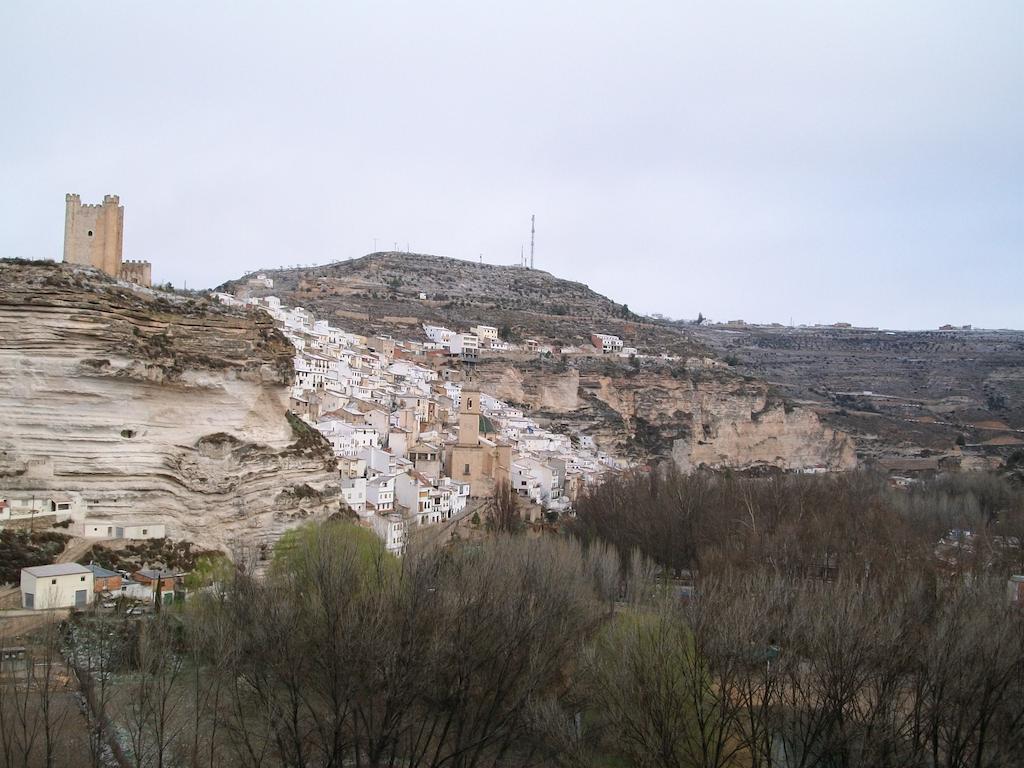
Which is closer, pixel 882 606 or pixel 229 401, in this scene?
pixel 882 606

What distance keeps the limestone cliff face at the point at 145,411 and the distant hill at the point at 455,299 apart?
4242 centimetres

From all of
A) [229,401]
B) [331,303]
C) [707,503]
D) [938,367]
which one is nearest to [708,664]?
[229,401]

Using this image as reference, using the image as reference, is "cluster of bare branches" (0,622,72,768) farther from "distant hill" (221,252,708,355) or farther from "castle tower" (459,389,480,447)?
"distant hill" (221,252,708,355)

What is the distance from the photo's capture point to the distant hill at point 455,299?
66312 millimetres

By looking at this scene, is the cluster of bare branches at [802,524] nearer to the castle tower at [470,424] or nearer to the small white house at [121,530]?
the castle tower at [470,424]

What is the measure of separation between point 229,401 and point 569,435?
117 feet

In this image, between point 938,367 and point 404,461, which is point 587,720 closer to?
point 404,461

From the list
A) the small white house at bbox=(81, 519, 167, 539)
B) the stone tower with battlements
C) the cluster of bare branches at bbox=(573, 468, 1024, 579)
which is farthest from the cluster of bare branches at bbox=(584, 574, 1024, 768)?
the stone tower with battlements

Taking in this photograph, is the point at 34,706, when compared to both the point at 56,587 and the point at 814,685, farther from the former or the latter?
the point at 814,685

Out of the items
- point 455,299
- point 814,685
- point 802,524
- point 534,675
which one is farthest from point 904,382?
point 534,675

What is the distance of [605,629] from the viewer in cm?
1462

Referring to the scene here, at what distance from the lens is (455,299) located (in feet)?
244

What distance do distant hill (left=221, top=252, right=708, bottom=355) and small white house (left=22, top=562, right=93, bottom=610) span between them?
4689 cm

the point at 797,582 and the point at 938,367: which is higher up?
the point at 938,367
